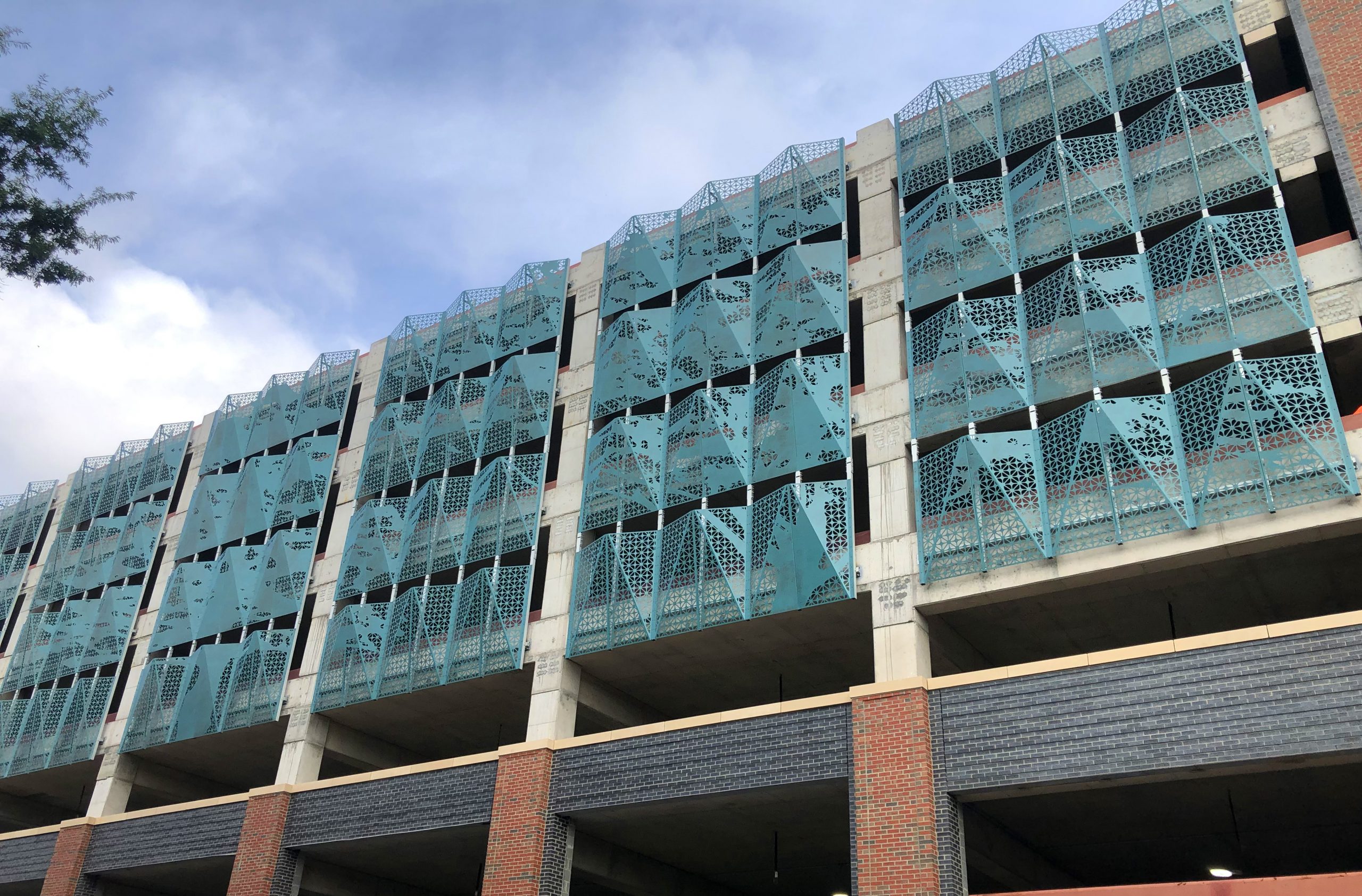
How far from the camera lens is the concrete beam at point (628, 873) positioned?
24984mm

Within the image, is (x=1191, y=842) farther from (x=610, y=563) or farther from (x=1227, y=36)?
(x=1227, y=36)

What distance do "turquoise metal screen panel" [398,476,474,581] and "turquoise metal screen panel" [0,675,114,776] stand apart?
11805mm

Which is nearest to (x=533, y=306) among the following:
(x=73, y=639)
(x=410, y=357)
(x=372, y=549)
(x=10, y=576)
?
(x=410, y=357)

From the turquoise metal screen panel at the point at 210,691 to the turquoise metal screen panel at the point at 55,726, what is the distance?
1916mm

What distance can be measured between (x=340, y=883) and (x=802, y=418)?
1669cm

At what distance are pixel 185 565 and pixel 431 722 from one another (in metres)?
10.7

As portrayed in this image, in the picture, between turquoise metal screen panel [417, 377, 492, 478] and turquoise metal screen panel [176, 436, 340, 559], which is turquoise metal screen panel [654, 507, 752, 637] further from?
turquoise metal screen panel [176, 436, 340, 559]

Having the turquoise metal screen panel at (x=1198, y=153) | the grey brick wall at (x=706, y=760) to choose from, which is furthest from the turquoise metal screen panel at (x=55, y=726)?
the turquoise metal screen panel at (x=1198, y=153)

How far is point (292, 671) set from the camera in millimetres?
30859

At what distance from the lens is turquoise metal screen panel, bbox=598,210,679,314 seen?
98.4 feet

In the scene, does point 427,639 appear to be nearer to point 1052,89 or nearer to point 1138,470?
point 1138,470

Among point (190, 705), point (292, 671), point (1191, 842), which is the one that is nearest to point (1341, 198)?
point (1191, 842)

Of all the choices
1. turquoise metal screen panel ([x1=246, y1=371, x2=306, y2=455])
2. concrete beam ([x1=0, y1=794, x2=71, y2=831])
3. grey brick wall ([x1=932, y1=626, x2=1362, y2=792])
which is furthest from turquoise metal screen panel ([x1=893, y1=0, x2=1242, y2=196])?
concrete beam ([x1=0, y1=794, x2=71, y2=831])

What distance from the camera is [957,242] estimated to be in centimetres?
2475
